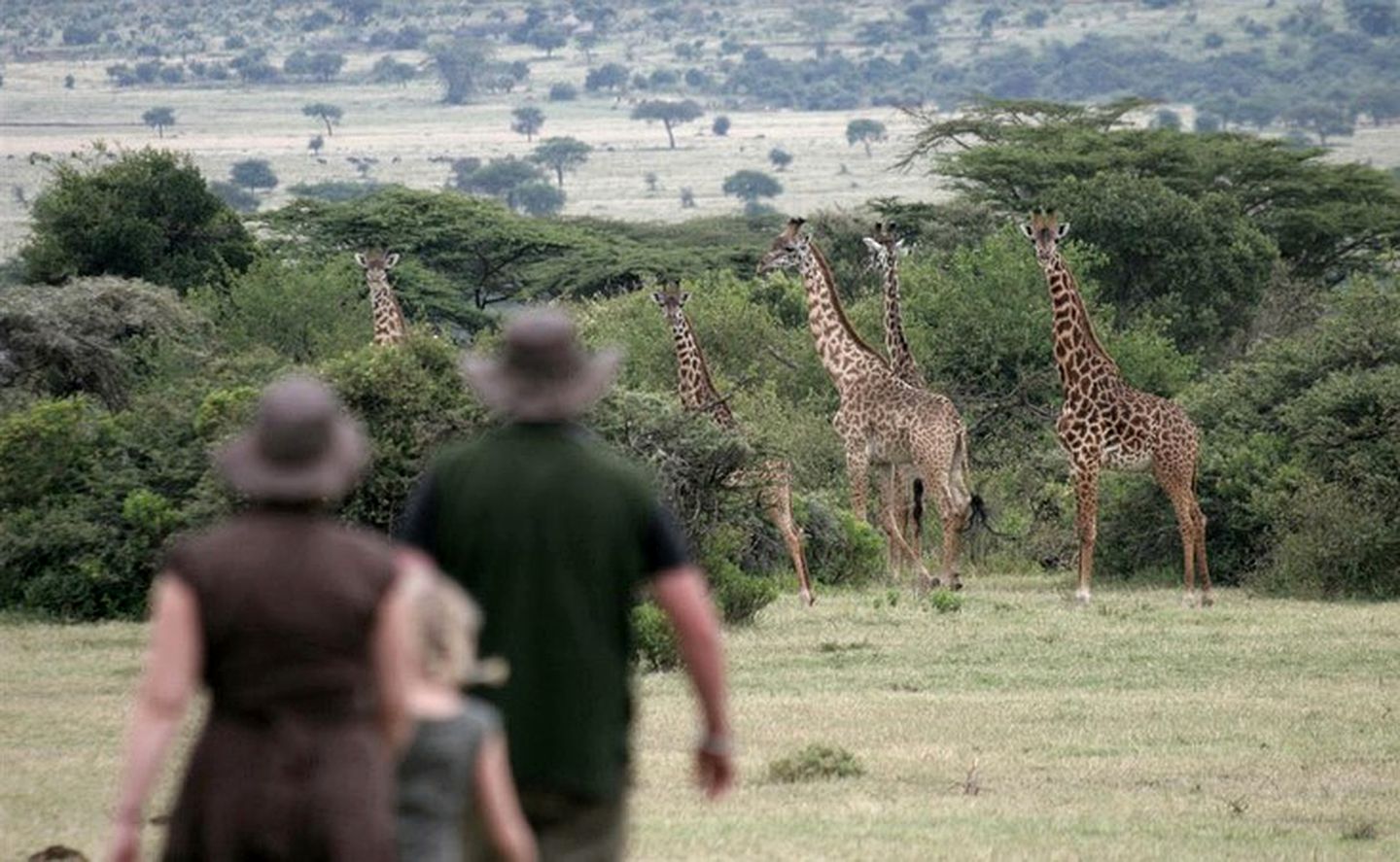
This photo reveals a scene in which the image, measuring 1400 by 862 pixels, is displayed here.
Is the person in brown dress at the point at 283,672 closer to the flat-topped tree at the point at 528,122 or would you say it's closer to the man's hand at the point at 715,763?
the man's hand at the point at 715,763

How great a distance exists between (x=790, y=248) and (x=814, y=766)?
12386 millimetres

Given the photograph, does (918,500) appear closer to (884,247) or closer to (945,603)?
(884,247)

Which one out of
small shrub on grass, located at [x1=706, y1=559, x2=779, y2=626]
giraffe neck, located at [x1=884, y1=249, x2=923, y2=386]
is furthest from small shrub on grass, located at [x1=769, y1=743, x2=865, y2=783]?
giraffe neck, located at [x1=884, y1=249, x2=923, y2=386]

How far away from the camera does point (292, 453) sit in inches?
225

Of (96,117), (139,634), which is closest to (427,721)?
(139,634)

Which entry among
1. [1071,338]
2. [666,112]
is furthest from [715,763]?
[666,112]

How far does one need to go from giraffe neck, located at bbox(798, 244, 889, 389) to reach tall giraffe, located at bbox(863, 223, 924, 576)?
32 cm

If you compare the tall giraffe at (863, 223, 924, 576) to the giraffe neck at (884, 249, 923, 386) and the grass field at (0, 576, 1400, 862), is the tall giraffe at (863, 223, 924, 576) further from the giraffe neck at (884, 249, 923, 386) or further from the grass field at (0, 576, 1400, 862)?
the grass field at (0, 576, 1400, 862)

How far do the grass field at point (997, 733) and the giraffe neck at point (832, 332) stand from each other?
8.85 ft

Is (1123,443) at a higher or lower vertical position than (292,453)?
lower

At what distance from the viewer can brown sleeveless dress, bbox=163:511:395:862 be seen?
18.4 ft

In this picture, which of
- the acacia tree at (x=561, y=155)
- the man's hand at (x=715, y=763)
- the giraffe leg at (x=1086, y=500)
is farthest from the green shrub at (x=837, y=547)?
the acacia tree at (x=561, y=155)

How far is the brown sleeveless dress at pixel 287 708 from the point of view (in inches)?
221

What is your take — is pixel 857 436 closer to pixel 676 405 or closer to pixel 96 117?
pixel 676 405
